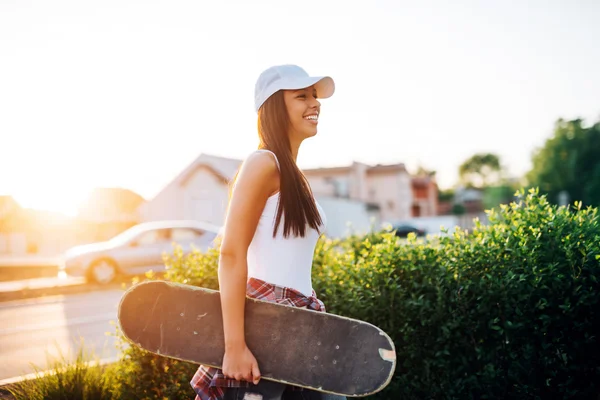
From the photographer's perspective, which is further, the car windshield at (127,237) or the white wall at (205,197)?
the white wall at (205,197)

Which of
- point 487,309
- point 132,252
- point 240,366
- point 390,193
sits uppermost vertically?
point 390,193

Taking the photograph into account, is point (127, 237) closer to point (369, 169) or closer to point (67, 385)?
point (67, 385)

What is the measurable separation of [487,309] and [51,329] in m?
6.95

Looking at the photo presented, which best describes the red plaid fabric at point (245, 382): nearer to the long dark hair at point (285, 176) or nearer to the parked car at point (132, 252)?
the long dark hair at point (285, 176)

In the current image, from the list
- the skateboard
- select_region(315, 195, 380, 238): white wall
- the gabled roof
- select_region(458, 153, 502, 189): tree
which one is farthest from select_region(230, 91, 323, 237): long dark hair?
select_region(458, 153, 502, 189): tree

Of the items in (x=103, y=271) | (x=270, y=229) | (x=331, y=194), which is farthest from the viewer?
(x=331, y=194)

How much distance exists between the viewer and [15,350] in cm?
606

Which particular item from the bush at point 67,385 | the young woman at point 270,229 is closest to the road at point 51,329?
the bush at point 67,385

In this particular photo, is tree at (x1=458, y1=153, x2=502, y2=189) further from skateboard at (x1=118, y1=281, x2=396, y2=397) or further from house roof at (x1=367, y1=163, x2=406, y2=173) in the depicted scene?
skateboard at (x1=118, y1=281, x2=396, y2=397)

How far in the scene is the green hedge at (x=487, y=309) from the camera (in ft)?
8.91

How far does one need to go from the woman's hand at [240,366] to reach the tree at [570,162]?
45.3 meters

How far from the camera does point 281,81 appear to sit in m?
1.75

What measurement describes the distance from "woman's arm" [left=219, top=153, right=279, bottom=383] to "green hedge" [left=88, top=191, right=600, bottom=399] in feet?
5.51

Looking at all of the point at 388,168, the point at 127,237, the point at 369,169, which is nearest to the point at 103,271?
the point at 127,237
